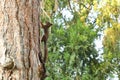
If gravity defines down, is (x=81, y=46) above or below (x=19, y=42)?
above

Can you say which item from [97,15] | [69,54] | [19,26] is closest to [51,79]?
[69,54]

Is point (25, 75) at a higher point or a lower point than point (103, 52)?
lower

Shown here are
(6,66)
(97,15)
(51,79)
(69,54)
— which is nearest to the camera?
(6,66)

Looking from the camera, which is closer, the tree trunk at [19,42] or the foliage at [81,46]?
the tree trunk at [19,42]

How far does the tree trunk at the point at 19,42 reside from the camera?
3.34 ft

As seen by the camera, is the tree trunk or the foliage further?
the foliage

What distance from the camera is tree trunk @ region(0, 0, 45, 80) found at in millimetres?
→ 1017

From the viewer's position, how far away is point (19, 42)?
3.46ft

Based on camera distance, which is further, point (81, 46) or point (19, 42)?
point (81, 46)

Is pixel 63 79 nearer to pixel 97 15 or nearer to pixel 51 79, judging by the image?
pixel 51 79

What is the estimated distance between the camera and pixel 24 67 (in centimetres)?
104

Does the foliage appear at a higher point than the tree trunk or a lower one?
higher

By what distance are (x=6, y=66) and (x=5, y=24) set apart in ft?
0.49

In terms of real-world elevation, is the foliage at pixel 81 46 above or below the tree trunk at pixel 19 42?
above
